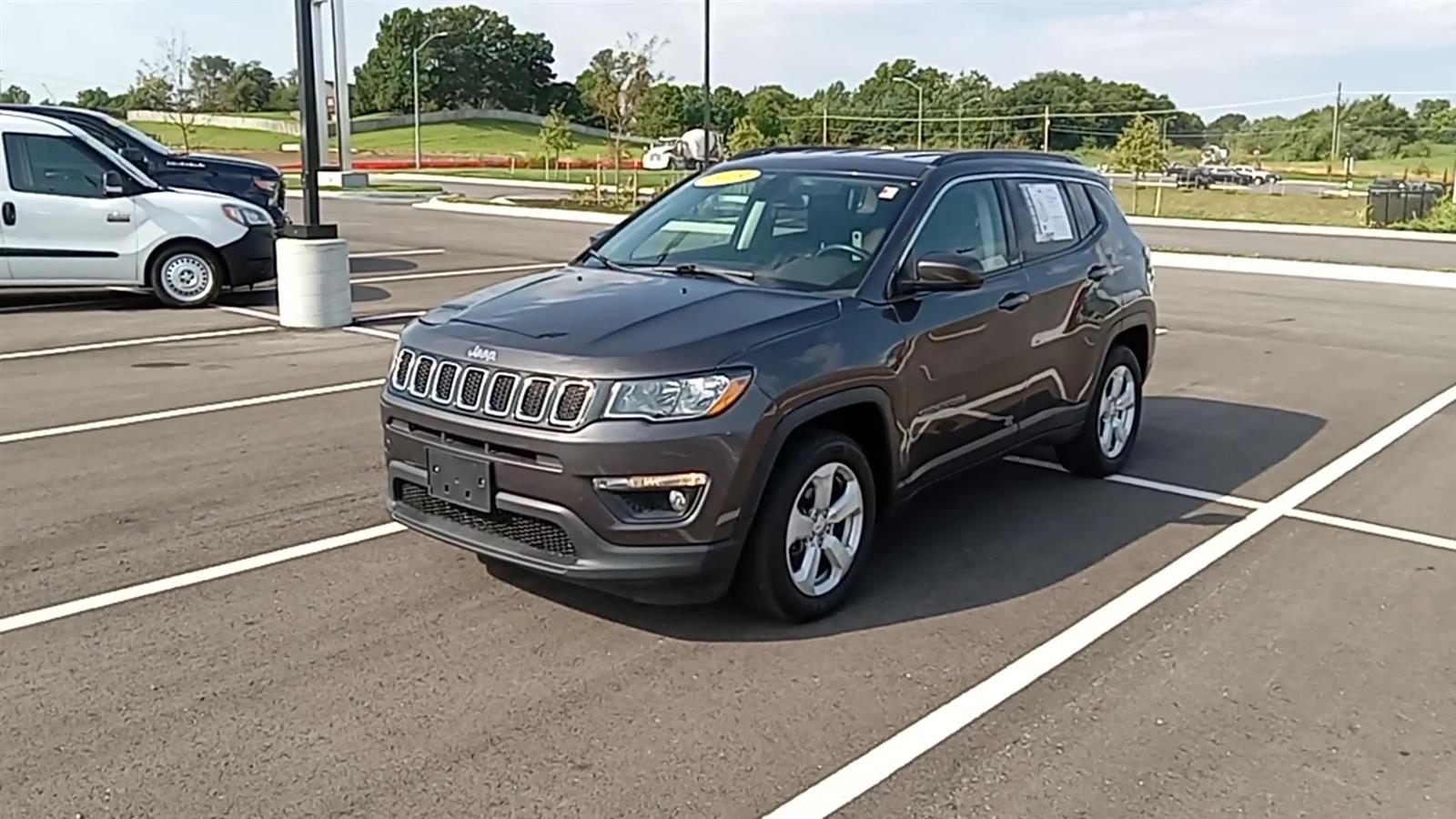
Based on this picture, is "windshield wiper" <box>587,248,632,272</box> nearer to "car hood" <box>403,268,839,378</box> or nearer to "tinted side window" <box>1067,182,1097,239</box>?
"car hood" <box>403,268,839,378</box>

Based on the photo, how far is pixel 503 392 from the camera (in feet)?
14.4

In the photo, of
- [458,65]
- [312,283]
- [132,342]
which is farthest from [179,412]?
[458,65]

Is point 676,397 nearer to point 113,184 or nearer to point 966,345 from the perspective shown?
point 966,345

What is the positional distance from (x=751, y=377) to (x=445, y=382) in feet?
3.69

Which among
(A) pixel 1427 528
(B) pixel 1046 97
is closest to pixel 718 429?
(A) pixel 1427 528

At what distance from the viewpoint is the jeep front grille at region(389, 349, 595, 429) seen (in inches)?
168

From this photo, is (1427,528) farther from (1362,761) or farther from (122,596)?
(122,596)

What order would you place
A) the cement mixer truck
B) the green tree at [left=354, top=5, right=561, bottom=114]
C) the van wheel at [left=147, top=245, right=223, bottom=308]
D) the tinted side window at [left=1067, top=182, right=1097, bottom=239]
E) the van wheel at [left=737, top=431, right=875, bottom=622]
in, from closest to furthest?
the van wheel at [left=737, top=431, right=875, bottom=622]
the tinted side window at [left=1067, top=182, right=1097, bottom=239]
the van wheel at [left=147, top=245, right=223, bottom=308]
the cement mixer truck
the green tree at [left=354, top=5, right=561, bottom=114]

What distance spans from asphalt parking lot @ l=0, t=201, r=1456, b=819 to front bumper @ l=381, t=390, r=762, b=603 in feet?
1.12

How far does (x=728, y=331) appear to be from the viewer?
451cm

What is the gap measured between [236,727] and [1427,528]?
18.5 ft

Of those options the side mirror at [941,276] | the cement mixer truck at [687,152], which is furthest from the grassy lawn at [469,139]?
the side mirror at [941,276]

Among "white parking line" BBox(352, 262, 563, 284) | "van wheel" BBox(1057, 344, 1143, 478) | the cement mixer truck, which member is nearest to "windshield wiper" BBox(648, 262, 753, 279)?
"van wheel" BBox(1057, 344, 1143, 478)

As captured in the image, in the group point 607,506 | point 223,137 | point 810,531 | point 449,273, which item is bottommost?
point 810,531
